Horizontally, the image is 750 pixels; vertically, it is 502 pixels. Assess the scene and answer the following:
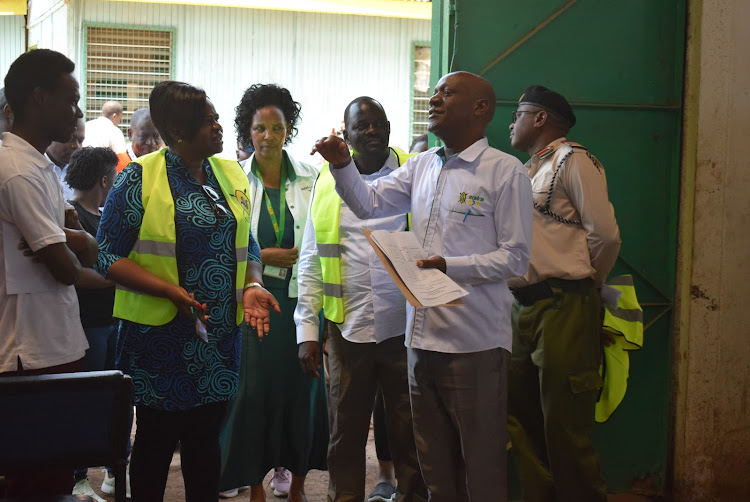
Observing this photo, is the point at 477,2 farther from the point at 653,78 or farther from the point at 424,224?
the point at 424,224

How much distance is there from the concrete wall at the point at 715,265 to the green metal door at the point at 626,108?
11cm

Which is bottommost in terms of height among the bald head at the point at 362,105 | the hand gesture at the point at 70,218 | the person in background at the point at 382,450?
the person in background at the point at 382,450

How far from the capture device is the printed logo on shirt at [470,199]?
2969 millimetres

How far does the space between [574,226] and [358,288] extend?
106 centimetres

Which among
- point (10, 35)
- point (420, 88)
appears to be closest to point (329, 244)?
point (420, 88)

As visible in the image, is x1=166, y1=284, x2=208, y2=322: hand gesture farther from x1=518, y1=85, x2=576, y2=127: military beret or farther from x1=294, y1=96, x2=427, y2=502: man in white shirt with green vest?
x1=518, y1=85, x2=576, y2=127: military beret

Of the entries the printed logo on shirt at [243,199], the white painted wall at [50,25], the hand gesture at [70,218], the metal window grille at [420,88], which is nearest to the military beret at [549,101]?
the printed logo on shirt at [243,199]

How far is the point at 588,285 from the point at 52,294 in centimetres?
235

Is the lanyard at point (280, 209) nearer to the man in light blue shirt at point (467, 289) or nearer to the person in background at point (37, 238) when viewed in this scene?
the man in light blue shirt at point (467, 289)

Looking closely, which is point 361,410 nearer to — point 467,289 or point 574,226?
point 467,289

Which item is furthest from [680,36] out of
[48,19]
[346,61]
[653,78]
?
[48,19]

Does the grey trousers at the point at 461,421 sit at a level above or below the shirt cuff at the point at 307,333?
below

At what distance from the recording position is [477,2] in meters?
4.17

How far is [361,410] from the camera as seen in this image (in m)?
3.66
